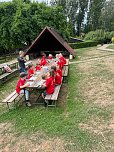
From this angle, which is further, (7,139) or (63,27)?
(63,27)

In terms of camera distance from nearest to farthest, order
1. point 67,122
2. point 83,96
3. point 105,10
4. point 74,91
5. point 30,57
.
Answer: point 67,122
point 83,96
point 74,91
point 30,57
point 105,10

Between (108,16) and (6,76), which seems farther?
(108,16)

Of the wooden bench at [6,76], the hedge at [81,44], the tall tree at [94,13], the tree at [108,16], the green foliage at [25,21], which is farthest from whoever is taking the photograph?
the tall tree at [94,13]

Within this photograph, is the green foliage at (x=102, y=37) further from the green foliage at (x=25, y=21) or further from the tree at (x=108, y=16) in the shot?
the green foliage at (x=25, y=21)

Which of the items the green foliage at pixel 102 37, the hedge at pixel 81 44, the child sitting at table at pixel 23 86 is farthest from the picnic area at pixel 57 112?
the green foliage at pixel 102 37

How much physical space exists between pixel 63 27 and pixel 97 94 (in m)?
18.4

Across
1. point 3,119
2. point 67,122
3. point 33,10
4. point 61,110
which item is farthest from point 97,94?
point 33,10

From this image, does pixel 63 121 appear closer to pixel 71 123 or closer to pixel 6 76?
pixel 71 123

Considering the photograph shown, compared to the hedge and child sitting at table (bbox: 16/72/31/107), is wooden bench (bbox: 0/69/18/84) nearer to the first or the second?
child sitting at table (bbox: 16/72/31/107)

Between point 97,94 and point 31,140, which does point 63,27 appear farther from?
point 31,140

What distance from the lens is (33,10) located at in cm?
2383

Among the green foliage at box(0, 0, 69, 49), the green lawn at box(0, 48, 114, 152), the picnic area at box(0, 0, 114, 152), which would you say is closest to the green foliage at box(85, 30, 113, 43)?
the green foliage at box(0, 0, 69, 49)

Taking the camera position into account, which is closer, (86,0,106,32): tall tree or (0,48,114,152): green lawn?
(0,48,114,152): green lawn

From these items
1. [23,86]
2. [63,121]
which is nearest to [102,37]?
[23,86]
